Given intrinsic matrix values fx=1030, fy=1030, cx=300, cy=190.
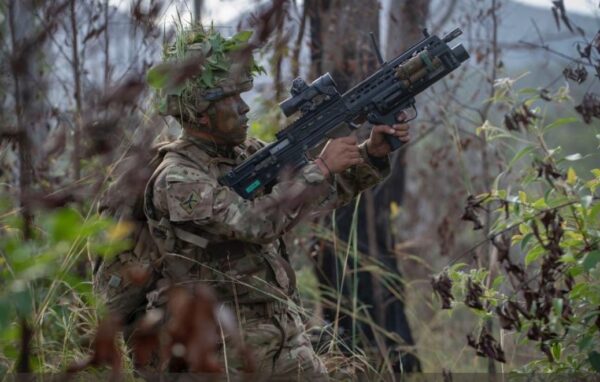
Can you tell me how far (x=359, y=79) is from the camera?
22.4 feet

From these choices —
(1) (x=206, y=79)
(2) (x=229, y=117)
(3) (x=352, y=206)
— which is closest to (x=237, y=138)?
(2) (x=229, y=117)

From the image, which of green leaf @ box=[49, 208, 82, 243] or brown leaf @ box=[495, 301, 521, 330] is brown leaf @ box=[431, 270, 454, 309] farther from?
green leaf @ box=[49, 208, 82, 243]

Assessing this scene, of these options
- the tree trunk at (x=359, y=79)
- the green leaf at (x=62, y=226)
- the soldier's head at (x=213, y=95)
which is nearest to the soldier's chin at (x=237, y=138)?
the soldier's head at (x=213, y=95)

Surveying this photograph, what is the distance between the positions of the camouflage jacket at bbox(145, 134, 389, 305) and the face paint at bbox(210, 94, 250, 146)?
0.10 meters

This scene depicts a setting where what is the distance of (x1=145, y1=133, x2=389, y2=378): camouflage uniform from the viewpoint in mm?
3682

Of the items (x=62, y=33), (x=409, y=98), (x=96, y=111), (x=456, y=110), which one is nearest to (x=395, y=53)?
(x=456, y=110)

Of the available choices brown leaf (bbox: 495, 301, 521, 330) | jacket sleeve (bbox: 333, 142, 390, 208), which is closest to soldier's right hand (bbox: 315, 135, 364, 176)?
jacket sleeve (bbox: 333, 142, 390, 208)

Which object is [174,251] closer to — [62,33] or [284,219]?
[284,219]

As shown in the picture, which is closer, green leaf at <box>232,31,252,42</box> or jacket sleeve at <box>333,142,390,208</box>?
green leaf at <box>232,31,252,42</box>

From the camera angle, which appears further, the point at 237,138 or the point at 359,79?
the point at 359,79

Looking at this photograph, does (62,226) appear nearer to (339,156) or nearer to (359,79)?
(339,156)

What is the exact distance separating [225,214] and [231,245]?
25 cm

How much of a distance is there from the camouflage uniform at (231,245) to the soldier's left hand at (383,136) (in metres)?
0.20

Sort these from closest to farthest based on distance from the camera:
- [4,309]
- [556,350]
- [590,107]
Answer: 1. [4,309]
2. [590,107]
3. [556,350]
